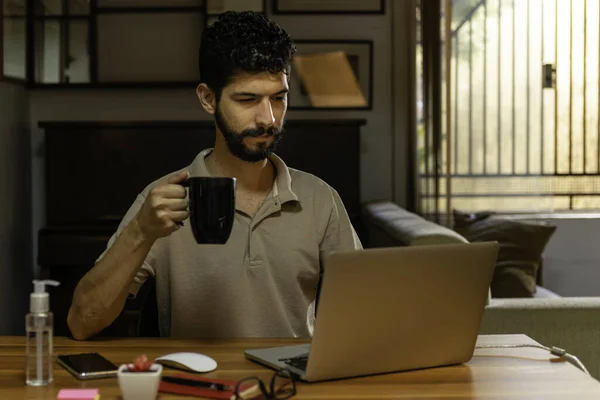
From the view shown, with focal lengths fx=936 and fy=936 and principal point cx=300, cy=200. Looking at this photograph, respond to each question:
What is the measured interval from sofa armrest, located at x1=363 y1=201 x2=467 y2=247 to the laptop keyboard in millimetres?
1387

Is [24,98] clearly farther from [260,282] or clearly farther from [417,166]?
[260,282]

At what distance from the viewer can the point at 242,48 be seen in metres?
1.91

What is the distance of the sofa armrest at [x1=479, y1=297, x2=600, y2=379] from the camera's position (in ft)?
10.0

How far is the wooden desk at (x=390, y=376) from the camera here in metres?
1.38

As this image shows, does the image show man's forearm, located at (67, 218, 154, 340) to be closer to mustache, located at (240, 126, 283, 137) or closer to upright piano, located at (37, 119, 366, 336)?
mustache, located at (240, 126, 283, 137)

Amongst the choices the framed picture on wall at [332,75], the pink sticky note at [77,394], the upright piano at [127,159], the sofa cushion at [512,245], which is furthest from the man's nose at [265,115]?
the framed picture on wall at [332,75]

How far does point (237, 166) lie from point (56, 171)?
2740mm

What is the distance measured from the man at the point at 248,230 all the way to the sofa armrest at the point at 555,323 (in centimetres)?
113

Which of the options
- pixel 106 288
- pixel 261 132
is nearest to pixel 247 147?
pixel 261 132

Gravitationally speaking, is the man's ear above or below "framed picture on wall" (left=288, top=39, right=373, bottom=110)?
below

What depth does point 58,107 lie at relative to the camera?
4.94 m

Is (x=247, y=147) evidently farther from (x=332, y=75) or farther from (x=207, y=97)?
(x=332, y=75)

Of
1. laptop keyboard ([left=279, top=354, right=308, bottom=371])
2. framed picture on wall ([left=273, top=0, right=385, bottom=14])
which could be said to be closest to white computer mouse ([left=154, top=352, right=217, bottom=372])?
laptop keyboard ([left=279, top=354, right=308, bottom=371])

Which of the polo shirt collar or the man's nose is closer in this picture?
the man's nose
